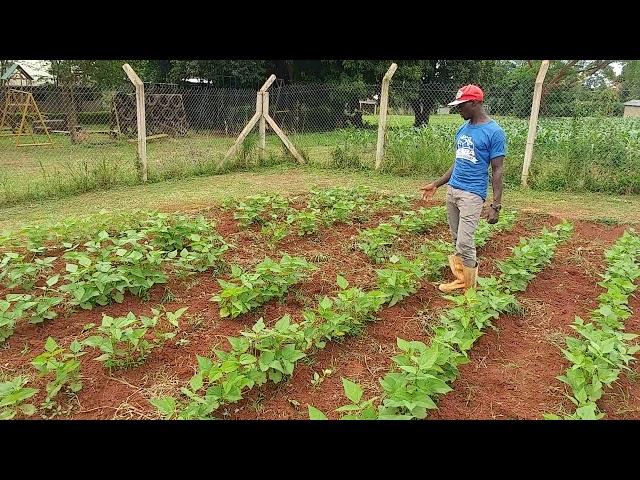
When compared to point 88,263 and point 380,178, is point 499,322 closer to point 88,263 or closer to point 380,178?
point 88,263

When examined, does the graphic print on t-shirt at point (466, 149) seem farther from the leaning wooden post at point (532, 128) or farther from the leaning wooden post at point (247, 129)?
the leaning wooden post at point (247, 129)

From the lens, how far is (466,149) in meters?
4.23

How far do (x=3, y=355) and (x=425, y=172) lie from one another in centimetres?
819

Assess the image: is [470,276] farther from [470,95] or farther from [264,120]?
[264,120]

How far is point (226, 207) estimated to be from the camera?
6.62m

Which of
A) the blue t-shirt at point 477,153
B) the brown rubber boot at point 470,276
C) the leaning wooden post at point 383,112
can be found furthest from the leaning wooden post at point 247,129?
the brown rubber boot at point 470,276

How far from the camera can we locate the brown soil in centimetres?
283

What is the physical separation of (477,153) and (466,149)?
10 cm

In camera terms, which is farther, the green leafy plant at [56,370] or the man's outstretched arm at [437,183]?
the man's outstretched arm at [437,183]

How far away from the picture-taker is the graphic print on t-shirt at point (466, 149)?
13.8 ft

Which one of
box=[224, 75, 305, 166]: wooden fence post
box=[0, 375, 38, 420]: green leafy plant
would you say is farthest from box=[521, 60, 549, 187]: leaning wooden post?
box=[0, 375, 38, 420]: green leafy plant

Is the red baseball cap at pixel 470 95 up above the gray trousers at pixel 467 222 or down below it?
above

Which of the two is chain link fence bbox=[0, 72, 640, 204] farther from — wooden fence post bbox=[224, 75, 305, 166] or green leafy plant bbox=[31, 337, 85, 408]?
green leafy plant bbox=[31, 337, 85, 408]

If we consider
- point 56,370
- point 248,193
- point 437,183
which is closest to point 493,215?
point 437,183
